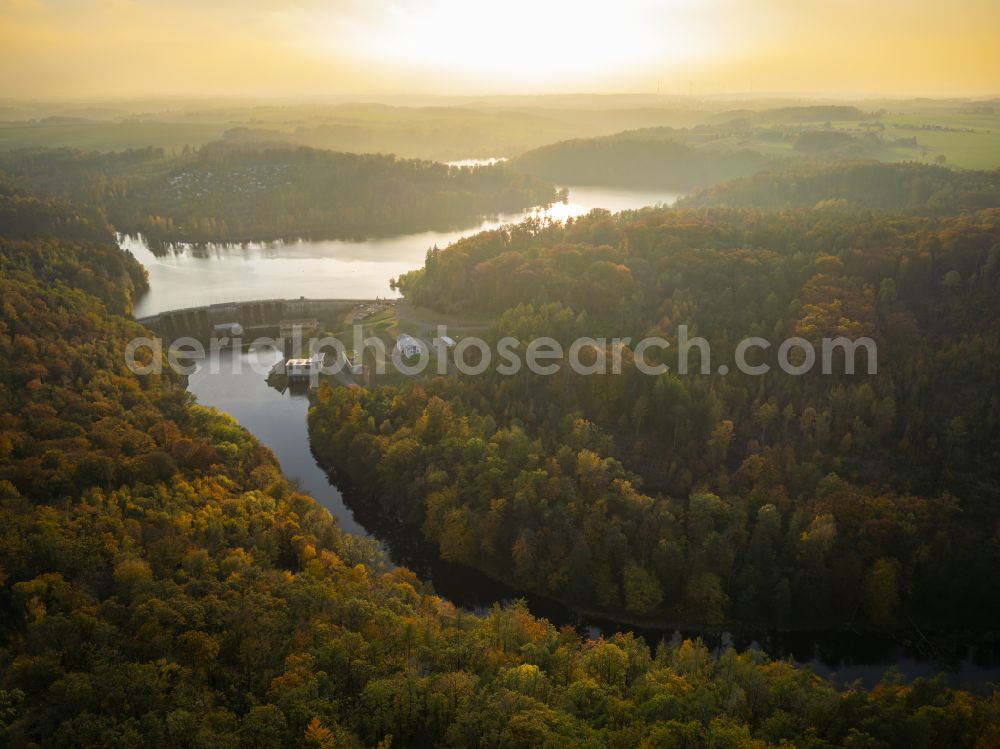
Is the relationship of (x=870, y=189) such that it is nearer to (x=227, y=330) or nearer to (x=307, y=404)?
(x=307, y=404)

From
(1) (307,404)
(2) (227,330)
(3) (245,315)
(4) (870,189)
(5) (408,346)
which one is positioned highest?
(4) (870,189)

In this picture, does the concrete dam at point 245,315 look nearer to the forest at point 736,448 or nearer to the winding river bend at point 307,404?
the winding river bend at point 307,404

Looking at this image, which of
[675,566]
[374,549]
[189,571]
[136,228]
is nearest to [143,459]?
[189,571]

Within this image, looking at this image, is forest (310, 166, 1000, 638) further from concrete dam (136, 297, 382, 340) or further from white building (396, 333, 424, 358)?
concrete dam (136, 297, 382, 340)

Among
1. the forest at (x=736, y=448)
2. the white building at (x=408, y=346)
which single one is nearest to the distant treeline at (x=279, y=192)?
the white building at (x=408, y=346)

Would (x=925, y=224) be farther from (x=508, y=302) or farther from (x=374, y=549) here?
(x=374, y=549)

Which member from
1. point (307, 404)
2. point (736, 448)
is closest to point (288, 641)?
point (736, 448)
